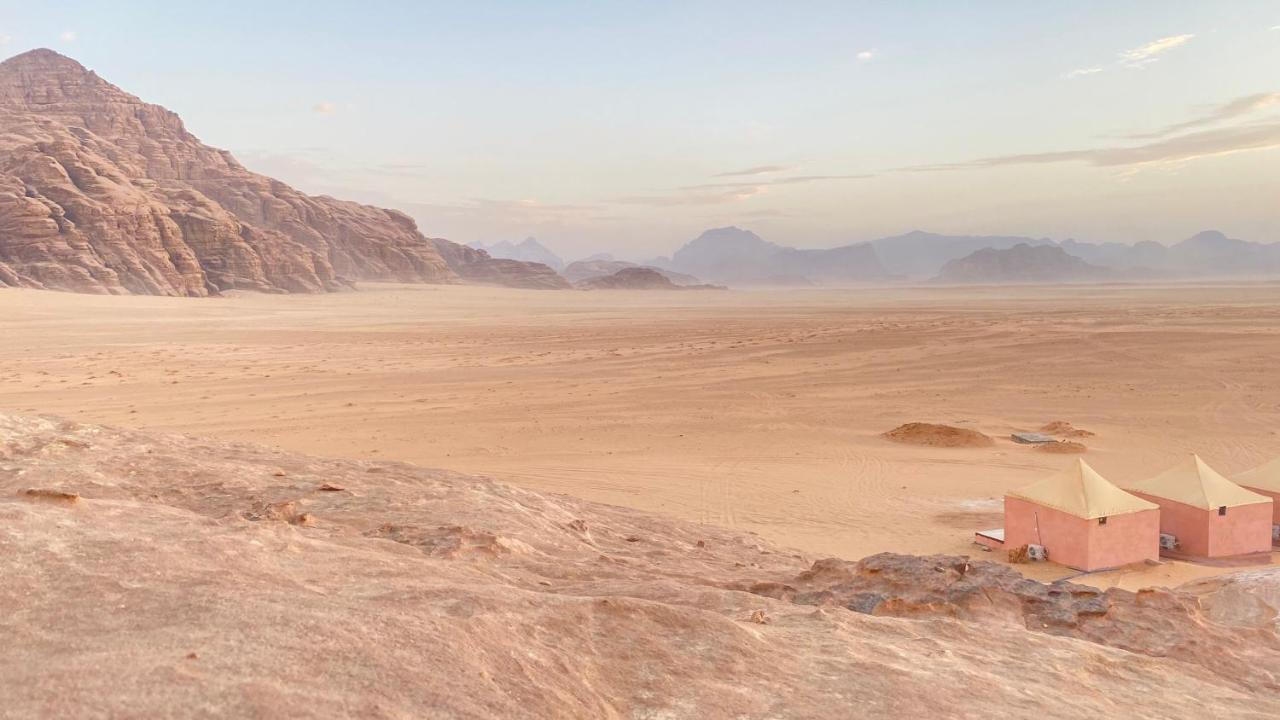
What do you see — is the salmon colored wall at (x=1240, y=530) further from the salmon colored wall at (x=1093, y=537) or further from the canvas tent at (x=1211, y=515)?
the salmon colored wall at (x=1093, y=537)

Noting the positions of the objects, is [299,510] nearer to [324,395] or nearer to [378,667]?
[378,667]

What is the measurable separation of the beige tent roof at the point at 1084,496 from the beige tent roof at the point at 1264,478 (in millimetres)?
2690

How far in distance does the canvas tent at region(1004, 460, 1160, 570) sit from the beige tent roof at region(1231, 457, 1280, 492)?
2.55 meters

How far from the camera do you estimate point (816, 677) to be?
3871 millimetres

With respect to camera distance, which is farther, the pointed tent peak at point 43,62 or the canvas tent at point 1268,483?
the pointed tent peak at point 43,62

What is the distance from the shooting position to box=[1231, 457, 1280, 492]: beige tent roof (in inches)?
468

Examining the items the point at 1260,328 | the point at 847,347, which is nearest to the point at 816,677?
the point at 847,347

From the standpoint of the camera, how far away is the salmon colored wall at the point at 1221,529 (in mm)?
10984

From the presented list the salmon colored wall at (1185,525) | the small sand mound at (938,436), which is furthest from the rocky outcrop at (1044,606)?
the small sand mound at (938,436)

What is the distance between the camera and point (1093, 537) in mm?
10258

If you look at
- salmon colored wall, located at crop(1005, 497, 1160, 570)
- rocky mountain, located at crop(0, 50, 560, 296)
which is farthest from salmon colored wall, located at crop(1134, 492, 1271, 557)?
rocky mountain, located at crop(0, 50, 560, 296)

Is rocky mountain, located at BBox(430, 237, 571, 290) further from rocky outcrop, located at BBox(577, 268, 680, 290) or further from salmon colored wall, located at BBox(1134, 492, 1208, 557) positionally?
salmon colored wall, located at BBox(1134, 492, 1208, 557)

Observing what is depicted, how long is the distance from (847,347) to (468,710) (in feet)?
116

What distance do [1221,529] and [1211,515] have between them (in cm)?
32
